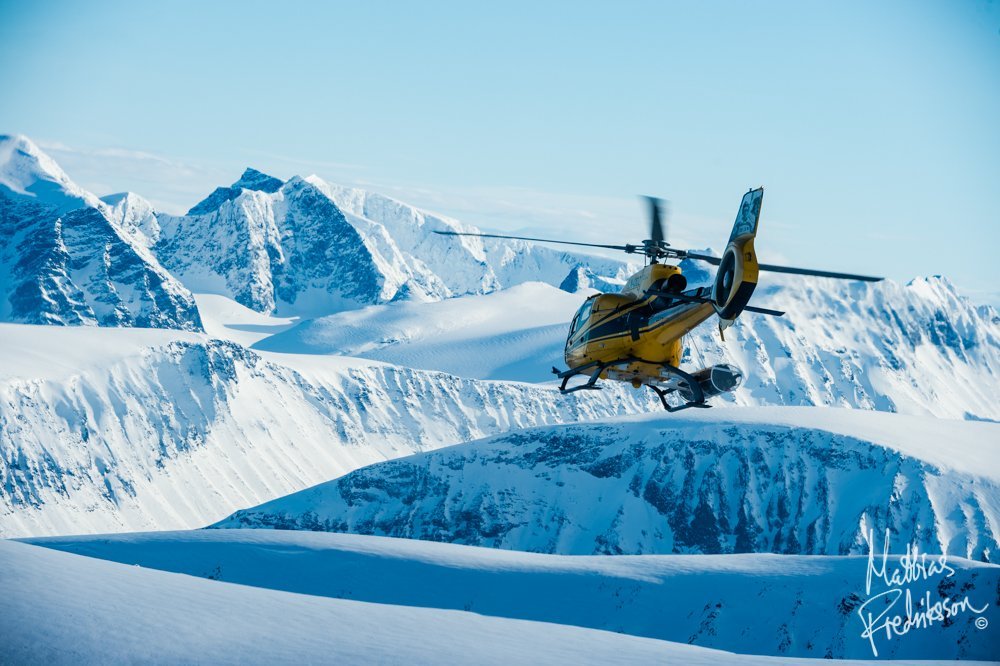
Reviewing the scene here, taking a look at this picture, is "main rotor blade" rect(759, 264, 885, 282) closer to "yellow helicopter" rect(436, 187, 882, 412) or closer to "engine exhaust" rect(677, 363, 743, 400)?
"yellow helicopter" rect(436, 187, 882, 412)

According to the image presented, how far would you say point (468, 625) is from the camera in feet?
214

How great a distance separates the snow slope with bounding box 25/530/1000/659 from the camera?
126875 millimetres

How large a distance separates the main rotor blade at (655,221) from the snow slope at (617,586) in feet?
256

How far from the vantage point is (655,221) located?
52.8m

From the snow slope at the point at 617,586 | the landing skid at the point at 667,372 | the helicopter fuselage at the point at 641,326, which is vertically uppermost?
the helicopter fuselage at the point at 641,326

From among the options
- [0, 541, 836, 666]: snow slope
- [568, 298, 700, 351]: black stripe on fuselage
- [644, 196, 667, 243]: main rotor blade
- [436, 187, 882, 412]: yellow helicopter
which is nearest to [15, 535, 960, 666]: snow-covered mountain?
[0, 541, 836, 666]: snow slope

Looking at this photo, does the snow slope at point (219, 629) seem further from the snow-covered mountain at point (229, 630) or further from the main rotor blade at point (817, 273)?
the main rotor blade at point (817, 273)

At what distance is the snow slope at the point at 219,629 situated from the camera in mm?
48281

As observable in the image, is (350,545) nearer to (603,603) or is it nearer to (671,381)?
(603,603)

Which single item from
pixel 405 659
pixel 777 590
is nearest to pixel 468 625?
pixel 405 659

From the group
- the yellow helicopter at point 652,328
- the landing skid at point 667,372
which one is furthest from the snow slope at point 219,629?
the yellow helicopter at point 652,328

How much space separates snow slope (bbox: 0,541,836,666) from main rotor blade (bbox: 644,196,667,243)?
18.5 meters

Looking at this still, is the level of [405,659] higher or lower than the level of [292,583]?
higher

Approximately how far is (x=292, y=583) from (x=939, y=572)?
6739 centimetres
